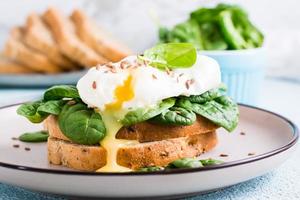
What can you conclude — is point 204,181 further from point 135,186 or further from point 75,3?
point 75,3

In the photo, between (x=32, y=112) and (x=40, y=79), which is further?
(x=40, y=79)

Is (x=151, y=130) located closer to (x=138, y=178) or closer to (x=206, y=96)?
(x=206, y=96)

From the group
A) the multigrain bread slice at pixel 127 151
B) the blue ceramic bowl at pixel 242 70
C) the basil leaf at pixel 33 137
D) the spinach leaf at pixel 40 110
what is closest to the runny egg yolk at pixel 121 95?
the multigrain bread slice at pixel 127 151

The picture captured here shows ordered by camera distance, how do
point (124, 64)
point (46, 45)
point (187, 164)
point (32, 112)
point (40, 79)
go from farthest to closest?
point (46, 45), point (40, 79), point (32, 112), point (124, 64), point (187, 164)

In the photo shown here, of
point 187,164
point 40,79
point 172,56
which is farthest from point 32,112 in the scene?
point 40,79

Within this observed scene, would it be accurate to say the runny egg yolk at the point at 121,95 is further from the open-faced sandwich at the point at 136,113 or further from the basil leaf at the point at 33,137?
the basil leaf at the point at 33,137

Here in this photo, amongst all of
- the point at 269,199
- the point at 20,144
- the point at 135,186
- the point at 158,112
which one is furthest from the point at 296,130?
the point at 20,144

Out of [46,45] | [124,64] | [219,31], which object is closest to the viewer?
[124,64]

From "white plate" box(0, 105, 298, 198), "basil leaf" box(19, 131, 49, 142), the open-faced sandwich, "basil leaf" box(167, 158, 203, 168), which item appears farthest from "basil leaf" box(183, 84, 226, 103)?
"basil leaf" box(19, 131, 49, 142)
